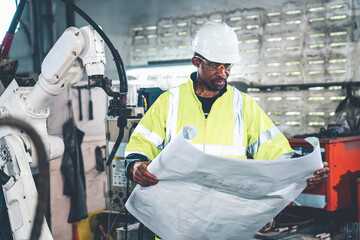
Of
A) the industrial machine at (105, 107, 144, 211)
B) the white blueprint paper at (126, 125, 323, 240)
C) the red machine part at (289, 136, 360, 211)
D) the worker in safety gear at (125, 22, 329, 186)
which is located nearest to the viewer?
the white blueprint paper at (126, 125, 323, 240)

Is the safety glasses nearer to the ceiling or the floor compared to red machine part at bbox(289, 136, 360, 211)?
nearer to the ceiling

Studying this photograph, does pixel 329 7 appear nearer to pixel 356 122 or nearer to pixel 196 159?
pixel 356 122

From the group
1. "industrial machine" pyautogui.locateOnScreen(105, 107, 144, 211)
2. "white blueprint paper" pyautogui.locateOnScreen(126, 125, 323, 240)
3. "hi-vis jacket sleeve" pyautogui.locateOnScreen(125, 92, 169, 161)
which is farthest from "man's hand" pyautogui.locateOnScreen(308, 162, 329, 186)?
"industrial machine" pyautogui.locateOnScreen(105, 107, 144, 211)

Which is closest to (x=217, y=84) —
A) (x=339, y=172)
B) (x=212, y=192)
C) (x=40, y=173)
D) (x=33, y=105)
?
(x=212, y=192)

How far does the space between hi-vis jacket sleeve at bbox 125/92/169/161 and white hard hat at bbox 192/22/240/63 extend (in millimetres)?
340

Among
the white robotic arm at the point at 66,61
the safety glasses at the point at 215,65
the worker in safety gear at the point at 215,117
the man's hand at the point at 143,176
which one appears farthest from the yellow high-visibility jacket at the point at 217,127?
the white robotic arm at the point at 66,61

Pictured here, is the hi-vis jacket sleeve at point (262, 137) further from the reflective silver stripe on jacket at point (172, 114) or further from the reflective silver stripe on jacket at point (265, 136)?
the reflective silver stripe on jacket at point (172, 114)

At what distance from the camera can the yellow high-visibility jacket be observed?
6.41 feet

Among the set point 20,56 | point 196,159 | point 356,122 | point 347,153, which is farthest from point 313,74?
point 20,56

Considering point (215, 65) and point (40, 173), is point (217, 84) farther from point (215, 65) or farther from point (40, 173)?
point (40, 173)

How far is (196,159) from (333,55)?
3.22 meters

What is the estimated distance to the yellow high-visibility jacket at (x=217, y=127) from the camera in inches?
76.9

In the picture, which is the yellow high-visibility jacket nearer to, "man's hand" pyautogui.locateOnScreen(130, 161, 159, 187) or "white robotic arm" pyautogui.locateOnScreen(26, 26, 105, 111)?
"man's hand" pyautogui.locateOnScreen(130, 161, 159, 187)

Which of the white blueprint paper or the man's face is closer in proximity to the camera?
the white blueprint paper
